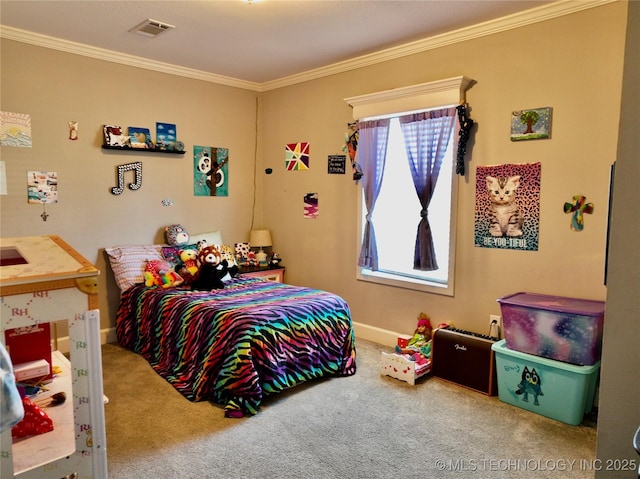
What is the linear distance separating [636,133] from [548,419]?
1922 mm

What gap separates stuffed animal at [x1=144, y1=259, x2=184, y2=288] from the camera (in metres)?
3.61

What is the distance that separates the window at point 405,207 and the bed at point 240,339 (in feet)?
2.50

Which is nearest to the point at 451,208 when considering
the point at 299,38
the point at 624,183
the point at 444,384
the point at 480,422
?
the point at 444,384

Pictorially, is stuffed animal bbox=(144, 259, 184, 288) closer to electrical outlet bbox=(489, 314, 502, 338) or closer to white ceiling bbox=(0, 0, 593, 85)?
white ceiling bbox=(0, 0, 593, 85)

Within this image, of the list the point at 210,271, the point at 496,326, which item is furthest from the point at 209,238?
the point at 496,326

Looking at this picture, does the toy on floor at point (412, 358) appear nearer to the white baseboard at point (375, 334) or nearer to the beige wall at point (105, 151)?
the white baseboard at point (375, 334)

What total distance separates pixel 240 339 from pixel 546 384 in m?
1.83

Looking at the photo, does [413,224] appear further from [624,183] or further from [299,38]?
[624,183]

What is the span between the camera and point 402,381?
3125 mm

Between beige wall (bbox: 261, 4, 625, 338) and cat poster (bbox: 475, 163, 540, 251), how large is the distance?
0.16ft

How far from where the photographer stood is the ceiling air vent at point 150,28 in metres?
3.10

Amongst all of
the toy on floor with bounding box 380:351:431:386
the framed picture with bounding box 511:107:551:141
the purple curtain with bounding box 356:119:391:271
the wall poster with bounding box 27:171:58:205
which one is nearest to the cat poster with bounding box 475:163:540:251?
the framed picture with bounding box 511:107:551:141

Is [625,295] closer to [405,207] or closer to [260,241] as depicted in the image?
[405,207]

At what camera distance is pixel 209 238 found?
4.43m
